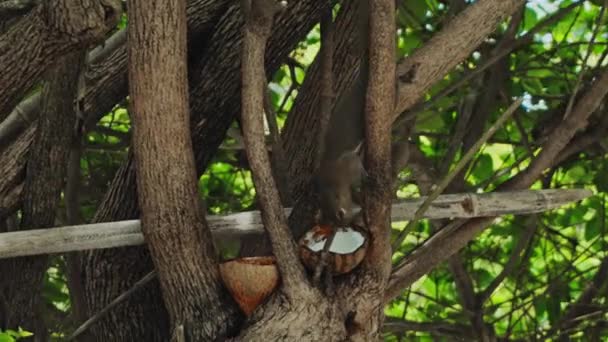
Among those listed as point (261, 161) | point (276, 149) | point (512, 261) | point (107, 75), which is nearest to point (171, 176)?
point (261, 161)

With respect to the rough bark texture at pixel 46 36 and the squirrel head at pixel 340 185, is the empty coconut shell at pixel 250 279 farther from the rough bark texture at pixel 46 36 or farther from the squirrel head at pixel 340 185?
the rough bark texture at pixel 46 36

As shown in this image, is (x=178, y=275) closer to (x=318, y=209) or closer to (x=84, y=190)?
(x=318, y=209)

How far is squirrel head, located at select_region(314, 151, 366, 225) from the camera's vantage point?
2.50m

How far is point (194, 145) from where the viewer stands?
2961 millimetres

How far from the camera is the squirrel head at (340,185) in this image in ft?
8.19

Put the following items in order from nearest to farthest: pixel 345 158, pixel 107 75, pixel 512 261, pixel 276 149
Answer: pixel 345 158 < pixel 276 149 < pixel 107 75 < pixel 512 261

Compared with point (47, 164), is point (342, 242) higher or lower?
lower

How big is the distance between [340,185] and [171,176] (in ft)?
1.17

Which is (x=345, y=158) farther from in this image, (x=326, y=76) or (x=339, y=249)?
(x=326, y=76)

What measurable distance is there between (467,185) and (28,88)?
1.78 meters

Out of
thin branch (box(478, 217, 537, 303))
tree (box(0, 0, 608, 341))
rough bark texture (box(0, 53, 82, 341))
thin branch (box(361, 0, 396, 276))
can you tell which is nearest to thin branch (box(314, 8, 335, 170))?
tree (box(0, 0, 608, 341))

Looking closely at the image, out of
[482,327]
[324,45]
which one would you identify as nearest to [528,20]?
[482,327]

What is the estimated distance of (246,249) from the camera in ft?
9.66

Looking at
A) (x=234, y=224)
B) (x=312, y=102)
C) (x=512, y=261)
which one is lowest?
(x=512, y=261)
